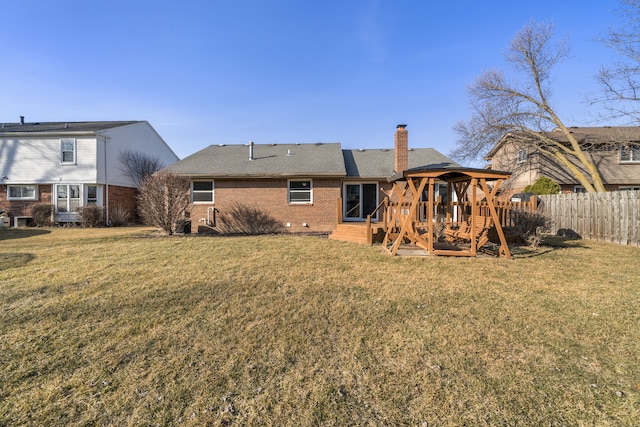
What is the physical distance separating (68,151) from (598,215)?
28.4m

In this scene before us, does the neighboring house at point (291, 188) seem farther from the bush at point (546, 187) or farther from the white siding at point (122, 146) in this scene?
the bush at point (546, 187)

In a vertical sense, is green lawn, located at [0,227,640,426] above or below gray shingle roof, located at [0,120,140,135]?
below

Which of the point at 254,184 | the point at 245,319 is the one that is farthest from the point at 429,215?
the point at 254,184

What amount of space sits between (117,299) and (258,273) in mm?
2514

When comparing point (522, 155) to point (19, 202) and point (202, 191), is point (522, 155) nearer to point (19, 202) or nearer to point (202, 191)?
point (202, 191)

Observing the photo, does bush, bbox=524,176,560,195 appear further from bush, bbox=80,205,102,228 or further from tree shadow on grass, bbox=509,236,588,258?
bush, bbox=80,205,102,228

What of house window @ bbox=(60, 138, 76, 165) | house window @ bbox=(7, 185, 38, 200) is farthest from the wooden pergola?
house window @ bbox=(7, 185, 38, 200)

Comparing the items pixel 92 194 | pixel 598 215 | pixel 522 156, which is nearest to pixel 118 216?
pixel 92 194

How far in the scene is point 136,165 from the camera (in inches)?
875

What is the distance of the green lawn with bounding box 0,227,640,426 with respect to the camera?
7.76 feet

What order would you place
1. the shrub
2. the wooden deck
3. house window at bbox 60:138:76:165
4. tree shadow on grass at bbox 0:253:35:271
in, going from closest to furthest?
tree shadow on grass at bbox 0:253:35:271 < the shrub < the wooden deck < house window at bbox 60:138:76:165

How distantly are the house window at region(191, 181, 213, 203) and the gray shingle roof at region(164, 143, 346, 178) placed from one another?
2.28ft

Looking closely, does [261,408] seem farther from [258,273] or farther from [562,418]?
[258,273]

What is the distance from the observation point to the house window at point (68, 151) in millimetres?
18828
